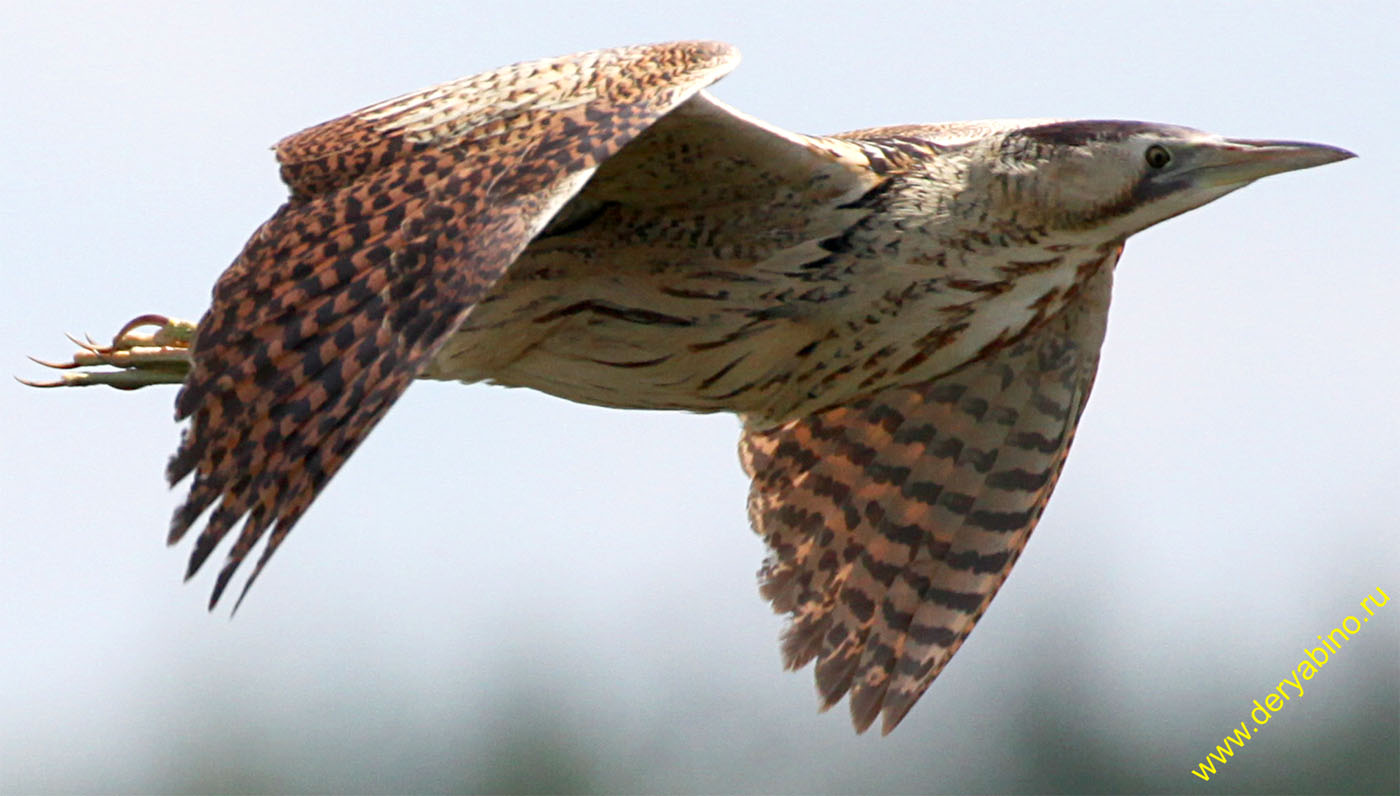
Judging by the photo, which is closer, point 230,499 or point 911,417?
point 230,499

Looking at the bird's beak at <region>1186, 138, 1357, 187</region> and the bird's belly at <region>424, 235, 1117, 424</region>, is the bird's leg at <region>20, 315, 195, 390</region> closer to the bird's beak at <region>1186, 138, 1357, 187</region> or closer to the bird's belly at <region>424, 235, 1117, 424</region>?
the bird's belly at <region>424, 235, 1117, 424</region>

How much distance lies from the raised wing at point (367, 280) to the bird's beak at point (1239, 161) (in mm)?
1414

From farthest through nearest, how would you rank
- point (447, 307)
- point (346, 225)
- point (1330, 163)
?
point (1330, 163), point (346, 225), point (447, 307)

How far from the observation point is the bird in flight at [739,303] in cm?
627

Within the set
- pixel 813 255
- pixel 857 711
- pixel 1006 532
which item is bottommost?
pixel 857 711

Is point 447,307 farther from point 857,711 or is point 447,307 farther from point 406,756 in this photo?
point 406,756

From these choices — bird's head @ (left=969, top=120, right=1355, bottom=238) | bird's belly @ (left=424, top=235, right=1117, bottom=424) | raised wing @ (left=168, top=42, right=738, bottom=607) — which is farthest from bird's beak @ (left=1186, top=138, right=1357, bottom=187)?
raised wing @ (left=168, top=42, right=738, bottom=607)

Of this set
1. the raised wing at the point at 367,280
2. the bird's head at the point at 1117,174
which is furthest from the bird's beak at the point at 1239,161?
the raised wing at the point at 367,280

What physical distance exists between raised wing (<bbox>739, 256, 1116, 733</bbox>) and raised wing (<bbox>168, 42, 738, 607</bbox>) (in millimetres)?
2087

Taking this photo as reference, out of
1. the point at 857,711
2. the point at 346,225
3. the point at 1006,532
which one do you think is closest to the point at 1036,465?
the point at 1006,532

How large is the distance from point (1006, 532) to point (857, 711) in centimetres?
77

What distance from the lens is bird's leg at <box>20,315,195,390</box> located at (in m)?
8.53

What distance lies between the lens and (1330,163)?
7035 millimetres

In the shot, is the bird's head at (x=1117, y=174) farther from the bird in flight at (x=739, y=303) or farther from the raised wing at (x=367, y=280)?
the raised wing at (x=367, y=280)
